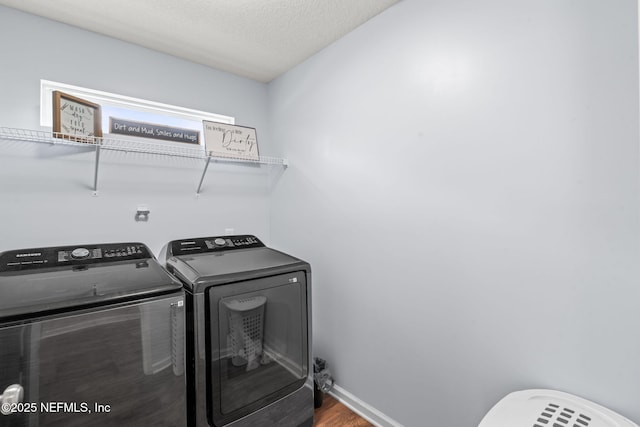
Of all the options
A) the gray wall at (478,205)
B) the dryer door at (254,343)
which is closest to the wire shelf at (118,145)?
the gray wall at (478,205)

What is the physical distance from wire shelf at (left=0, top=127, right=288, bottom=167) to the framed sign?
0.03m

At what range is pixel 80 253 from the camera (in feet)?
5.02

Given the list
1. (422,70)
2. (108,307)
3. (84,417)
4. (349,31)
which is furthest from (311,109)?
(84,417)

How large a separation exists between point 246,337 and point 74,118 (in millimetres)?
1531

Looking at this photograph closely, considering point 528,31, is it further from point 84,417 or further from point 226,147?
point 84,417

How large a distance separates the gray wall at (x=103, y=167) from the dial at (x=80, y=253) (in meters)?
0.39

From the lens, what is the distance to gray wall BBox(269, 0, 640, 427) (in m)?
1.04

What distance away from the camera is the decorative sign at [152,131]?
203 centimetres

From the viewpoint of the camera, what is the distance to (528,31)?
1204 mm

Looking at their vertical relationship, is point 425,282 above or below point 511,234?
below

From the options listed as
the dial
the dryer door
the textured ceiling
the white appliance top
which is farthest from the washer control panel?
the white appliance top

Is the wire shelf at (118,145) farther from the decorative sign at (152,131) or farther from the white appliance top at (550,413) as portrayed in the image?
the white appliance top at (550,413)

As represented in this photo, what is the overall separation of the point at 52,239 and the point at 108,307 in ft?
3.56

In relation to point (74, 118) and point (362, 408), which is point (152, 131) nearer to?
point (74, 118)
